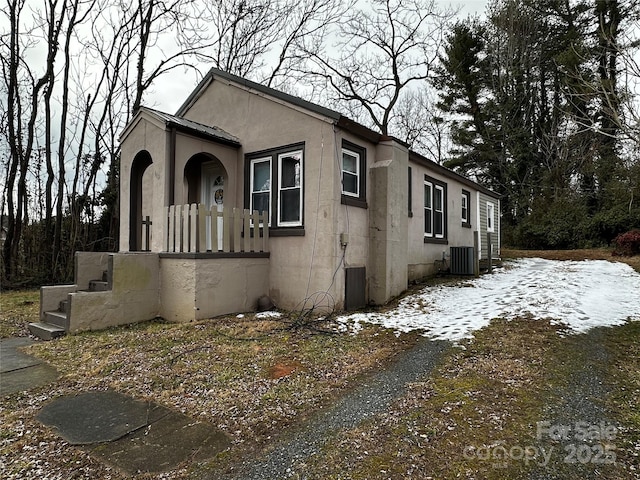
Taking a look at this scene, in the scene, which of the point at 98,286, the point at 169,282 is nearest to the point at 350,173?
the point at 169,282

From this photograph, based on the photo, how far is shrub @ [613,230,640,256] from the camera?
1541 cm

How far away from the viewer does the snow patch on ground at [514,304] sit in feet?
19.8

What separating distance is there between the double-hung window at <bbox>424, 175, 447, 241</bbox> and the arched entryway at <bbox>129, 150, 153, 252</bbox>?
7571 millimetres

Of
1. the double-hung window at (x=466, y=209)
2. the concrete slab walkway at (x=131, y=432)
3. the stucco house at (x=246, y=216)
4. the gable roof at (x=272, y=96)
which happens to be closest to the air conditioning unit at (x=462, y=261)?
the double-hung window at (x=466, y=209)

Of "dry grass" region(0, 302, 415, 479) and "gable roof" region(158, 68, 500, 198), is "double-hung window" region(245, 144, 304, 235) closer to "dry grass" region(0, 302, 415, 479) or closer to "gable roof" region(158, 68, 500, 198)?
"gable roof" region(158, 68, 500, 198)

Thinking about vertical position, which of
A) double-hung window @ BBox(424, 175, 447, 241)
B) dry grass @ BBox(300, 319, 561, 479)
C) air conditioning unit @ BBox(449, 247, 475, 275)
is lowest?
dry grass @ BBox(300, 319, 561, 479)

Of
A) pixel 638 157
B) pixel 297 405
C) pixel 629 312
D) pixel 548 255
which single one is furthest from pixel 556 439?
pixel 638 157

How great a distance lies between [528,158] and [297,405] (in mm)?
23947

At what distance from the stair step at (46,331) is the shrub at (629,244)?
1952 cm

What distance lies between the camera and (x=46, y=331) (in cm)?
596

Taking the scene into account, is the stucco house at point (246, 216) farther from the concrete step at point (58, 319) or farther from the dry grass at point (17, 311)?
the dry grass at point (17, 311)

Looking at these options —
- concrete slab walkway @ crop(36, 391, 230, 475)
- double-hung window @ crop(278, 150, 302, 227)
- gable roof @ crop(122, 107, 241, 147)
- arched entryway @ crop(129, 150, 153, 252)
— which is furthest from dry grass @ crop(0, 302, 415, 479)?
gable roof @ crop(122, 107, 241, 147)

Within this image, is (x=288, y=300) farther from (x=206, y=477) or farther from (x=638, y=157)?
(x=638, y=157)

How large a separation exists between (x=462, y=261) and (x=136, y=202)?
9097mm
